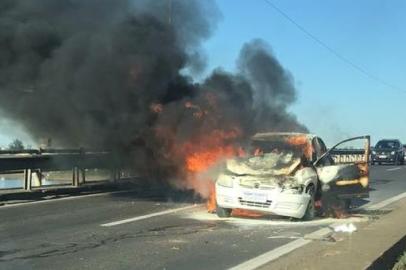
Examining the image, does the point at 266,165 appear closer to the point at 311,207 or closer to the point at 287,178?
the point at 287,178

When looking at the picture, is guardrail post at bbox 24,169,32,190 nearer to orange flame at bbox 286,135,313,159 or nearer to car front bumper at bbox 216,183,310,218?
car front bumper at bbox 216,183,310,218

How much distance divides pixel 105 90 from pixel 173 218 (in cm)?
520

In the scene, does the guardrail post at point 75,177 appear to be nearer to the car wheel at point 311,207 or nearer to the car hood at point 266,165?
the car hood at point 266,165

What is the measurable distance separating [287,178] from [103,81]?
655 centimetres

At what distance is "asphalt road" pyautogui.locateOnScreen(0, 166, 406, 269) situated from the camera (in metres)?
7.44

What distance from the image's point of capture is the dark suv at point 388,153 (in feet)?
131

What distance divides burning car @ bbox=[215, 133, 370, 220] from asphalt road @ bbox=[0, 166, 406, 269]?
1.12ft

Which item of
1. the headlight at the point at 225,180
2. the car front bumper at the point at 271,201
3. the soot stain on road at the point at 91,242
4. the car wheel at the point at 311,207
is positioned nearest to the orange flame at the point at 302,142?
the car wheel at the point at 311,207

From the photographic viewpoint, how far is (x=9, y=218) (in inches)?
449

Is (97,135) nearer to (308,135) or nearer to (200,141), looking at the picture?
(200,141)

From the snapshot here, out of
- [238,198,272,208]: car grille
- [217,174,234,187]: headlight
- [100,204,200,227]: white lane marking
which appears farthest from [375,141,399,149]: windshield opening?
[238,198,272,208]: car grille

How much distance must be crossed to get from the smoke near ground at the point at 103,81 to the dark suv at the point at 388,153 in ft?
82.0

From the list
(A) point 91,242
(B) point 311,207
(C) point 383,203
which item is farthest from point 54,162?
(C) point 383,203

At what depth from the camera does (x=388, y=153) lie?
40.1 meters
